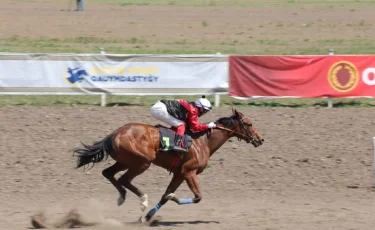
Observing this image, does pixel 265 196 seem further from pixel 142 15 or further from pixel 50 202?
pixel 142 15

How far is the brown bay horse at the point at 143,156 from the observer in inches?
466

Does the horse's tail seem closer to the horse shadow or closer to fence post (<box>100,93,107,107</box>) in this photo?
the horse shadow

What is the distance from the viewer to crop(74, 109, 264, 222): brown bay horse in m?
11.8

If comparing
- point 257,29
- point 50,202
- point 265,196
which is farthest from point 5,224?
point 257,29

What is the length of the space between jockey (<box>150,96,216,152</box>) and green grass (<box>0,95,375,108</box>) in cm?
752

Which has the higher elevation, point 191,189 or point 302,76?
point 302,76

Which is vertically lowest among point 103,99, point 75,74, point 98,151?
point 103,99

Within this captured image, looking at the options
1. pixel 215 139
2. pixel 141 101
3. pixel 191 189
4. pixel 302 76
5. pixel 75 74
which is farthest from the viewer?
pixel 141 101

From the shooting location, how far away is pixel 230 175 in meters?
15.0

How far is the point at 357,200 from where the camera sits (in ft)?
44.7

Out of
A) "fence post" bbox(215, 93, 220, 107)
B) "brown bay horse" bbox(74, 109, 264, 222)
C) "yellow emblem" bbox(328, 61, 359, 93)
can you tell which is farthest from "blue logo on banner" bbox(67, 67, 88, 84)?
"brown bay horse" bbox(74, 109, 264, 222)

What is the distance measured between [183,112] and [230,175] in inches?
117

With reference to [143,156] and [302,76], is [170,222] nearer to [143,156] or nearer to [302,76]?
[143,156]

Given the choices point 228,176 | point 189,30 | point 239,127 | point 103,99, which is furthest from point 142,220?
point 189,30
